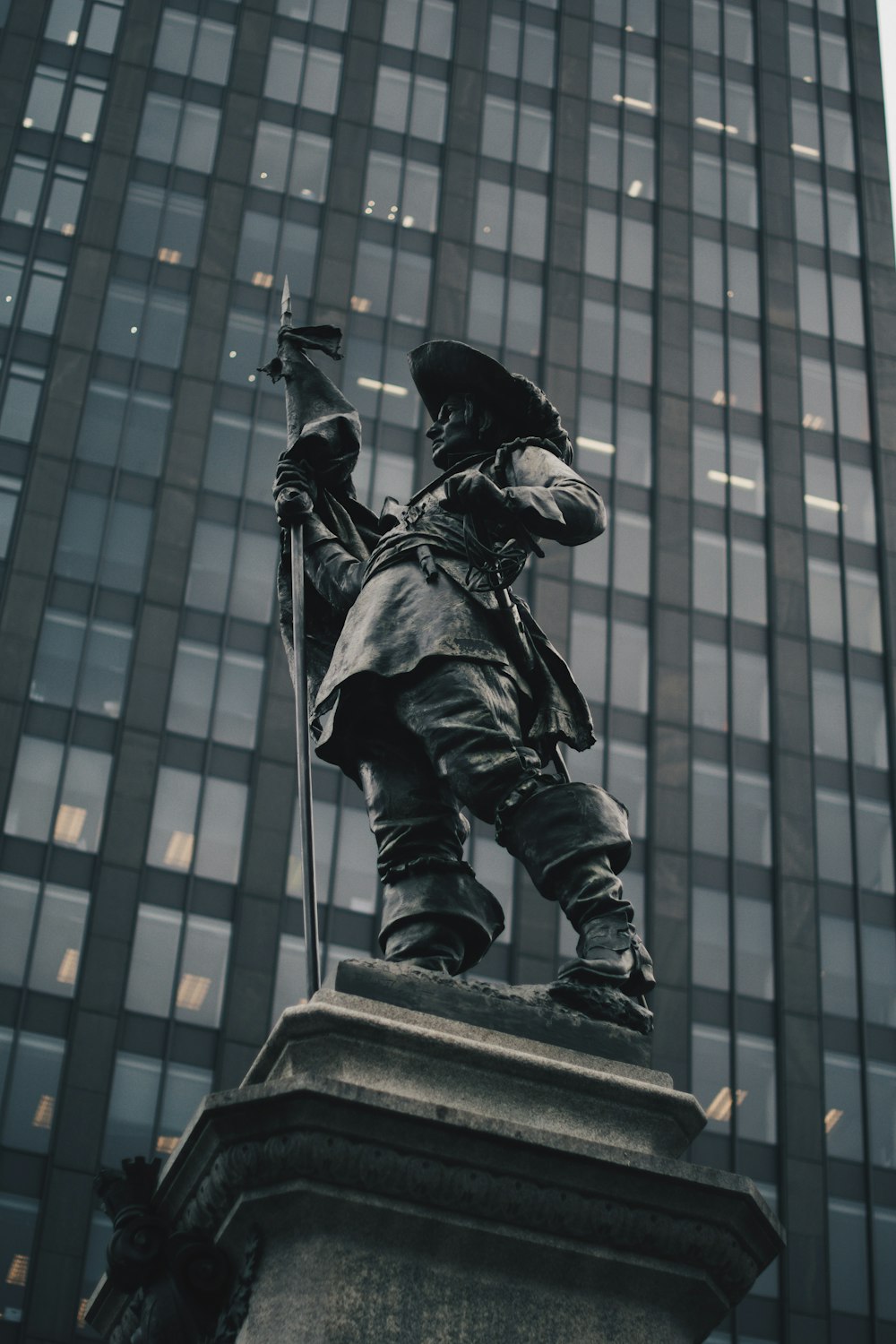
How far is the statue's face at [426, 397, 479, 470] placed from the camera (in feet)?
21.8

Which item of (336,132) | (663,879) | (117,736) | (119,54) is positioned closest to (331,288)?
(336,132)

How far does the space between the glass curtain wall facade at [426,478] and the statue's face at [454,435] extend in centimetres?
2776

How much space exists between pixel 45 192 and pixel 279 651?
47.9ft

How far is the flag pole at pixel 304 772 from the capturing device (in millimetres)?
5270

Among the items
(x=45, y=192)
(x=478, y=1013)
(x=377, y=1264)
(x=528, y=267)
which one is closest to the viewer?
(x=377, y=1264)

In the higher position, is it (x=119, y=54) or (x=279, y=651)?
Answer: (x=119, y=54)

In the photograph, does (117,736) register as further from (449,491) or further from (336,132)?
(449,491)

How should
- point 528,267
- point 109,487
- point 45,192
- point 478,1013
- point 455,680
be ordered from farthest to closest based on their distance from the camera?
point 528,267, point 45,192, point 109,487, point 455,680, point 478,1013

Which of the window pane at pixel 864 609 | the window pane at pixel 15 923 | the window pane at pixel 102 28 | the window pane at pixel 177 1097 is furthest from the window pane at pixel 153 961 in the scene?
the window pane at pixel 102 28

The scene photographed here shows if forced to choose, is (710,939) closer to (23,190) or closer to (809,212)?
(809,212)

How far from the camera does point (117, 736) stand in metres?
38.6

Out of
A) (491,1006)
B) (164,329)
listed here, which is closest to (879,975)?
(164,329)

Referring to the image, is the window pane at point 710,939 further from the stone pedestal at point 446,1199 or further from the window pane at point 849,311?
the stone pedestal at point 446,1199

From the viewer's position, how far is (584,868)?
531cm
